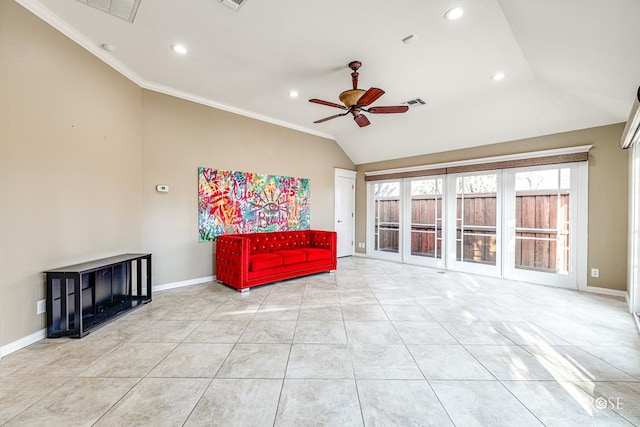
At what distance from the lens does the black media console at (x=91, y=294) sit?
2473mm

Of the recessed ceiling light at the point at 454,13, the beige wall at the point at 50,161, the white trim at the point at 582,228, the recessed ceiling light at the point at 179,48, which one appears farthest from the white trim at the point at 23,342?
the white trim at the point at 582,228

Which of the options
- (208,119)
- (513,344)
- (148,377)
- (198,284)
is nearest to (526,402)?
(513,344)

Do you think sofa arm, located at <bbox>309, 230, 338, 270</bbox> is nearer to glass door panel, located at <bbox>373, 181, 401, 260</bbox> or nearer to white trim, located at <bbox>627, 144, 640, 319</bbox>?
glass door panel, located at <bbox>373, 181, 401, 260</bbox>

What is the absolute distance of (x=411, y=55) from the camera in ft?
10.0

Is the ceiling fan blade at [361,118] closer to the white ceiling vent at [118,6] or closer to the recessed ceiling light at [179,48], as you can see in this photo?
the recessed ceiling light at [179,48]

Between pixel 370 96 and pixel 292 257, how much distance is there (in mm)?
2813

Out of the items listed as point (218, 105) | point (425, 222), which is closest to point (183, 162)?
point (218, 105)

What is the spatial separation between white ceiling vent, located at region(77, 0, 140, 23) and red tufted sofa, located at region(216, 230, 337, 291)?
9.01 ft

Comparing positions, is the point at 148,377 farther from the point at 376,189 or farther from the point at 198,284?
the point at 376,189

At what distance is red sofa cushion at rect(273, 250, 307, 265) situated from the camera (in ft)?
14.5

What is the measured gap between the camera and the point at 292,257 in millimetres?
4516

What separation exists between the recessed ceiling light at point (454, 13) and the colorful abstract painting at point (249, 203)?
3691 mm

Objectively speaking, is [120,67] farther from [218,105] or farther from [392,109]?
[392,109]

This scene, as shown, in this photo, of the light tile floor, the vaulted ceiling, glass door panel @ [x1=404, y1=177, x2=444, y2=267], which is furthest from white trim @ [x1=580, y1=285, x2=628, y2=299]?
the vaulted ceiling
